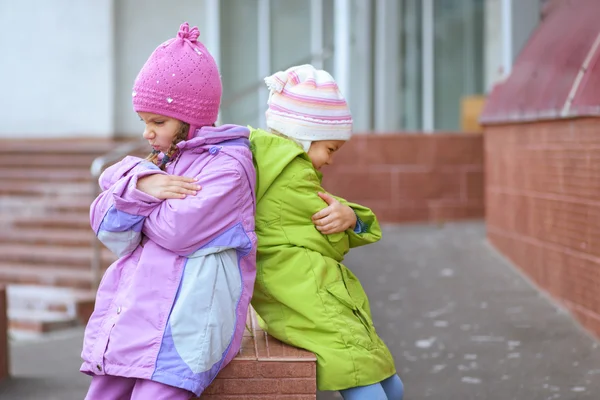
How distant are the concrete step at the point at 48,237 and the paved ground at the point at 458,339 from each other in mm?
2301

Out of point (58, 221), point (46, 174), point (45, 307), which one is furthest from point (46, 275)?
point (46, 174)

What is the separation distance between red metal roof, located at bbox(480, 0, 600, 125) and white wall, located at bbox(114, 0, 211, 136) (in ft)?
24.2

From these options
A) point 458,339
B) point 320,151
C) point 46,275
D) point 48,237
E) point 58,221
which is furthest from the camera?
point 58,221

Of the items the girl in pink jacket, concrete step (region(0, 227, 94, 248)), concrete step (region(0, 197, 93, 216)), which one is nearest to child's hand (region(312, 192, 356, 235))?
the girl in pink jacket

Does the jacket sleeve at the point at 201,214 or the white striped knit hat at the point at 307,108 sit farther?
the white striped knit hat at the point at 307,108

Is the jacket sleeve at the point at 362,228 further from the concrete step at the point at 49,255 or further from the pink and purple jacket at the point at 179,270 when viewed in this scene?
the concrete step at the point at 49,255

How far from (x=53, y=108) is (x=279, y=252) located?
454 inches

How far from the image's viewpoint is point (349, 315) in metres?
3.04

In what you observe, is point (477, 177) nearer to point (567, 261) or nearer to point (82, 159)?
point (567, 261)

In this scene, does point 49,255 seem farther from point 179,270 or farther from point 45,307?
point 179,270

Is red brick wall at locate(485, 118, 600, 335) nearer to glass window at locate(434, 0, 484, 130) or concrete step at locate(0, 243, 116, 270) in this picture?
concrete step at locate(0, 243, 116, 270)

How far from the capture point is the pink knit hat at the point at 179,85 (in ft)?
9.39

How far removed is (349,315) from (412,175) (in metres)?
6.21

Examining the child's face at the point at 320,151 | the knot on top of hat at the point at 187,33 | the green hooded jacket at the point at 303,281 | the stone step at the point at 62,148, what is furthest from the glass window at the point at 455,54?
the knot on top of hat at the point at 187,33
